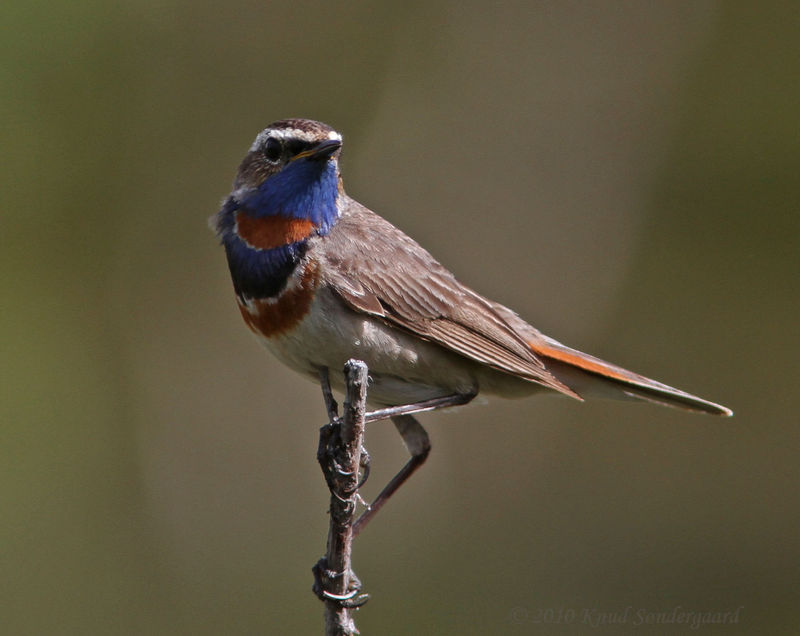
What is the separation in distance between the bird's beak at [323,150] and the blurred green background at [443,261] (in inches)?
133

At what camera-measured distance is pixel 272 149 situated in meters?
4.88

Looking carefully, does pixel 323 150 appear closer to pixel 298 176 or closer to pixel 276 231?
pixel 298 176

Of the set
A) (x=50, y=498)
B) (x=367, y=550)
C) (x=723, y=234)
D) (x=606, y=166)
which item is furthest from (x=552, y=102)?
(x=50, y=498)

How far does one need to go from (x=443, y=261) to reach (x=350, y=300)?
358 centimetres

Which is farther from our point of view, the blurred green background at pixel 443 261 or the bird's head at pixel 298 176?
the blurred green background at pixel 443 261

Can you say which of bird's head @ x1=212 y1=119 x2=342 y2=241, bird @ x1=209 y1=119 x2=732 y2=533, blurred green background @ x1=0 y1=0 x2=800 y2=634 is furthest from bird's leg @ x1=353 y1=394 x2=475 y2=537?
blurred green background @ x1=0 y1=0 x2=800 y2=634

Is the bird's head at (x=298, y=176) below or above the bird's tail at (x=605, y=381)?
above

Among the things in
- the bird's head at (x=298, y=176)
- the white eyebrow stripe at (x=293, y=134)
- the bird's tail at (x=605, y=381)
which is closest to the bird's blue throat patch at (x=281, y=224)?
the bird's head at (x=298, y=176)

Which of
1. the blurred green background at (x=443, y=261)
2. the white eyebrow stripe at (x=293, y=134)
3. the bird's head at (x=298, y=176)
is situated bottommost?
the blurred green background at (x=443, y=261)

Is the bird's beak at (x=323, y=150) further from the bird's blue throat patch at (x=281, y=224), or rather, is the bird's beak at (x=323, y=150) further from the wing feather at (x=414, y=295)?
the wing feather at (x=414, y=295)

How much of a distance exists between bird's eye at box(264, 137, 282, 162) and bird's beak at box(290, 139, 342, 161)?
0.14 meters

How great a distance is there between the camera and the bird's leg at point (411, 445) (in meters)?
4.98

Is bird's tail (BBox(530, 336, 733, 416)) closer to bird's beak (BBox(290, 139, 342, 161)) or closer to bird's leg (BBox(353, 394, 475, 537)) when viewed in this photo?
bird's leg (BBox(353, 394, 475, 537))

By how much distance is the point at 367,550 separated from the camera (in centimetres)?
818
